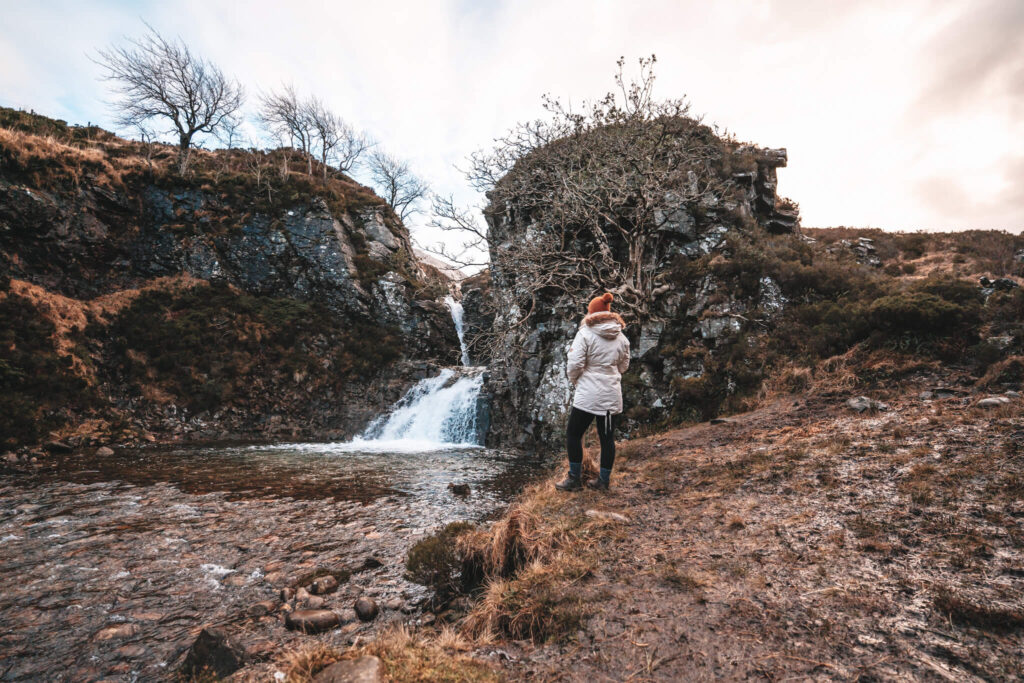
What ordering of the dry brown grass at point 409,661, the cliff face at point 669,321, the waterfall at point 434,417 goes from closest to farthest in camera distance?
the dry brown grass at point 409,661, the cliff face at point 669,321, the waterfall at point 434,417

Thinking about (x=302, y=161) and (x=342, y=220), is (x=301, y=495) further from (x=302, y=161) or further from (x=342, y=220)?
(x=302, y=161)

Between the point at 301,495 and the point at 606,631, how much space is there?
283 inches

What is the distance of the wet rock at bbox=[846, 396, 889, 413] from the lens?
655 cm

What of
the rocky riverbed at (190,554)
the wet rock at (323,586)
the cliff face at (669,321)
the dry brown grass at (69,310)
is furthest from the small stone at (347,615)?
the dry brown grass at (69,310)

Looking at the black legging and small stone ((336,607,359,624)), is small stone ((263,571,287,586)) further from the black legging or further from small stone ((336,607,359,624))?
the black legging

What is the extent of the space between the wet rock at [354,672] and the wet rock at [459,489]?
19.1 feet

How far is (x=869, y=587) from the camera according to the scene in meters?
2.86

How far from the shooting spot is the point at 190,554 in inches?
202

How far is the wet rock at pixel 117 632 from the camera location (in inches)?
135

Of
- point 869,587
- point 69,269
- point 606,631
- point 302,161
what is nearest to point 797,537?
point 869,587

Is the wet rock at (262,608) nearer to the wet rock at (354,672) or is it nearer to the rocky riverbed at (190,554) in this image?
the rocky riverbed at (190,554)

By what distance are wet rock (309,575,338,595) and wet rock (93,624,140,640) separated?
56.5 inches

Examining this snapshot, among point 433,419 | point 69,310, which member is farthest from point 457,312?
point 69,310

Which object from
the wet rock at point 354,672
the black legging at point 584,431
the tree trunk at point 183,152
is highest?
the tree trunk at point 183,152
